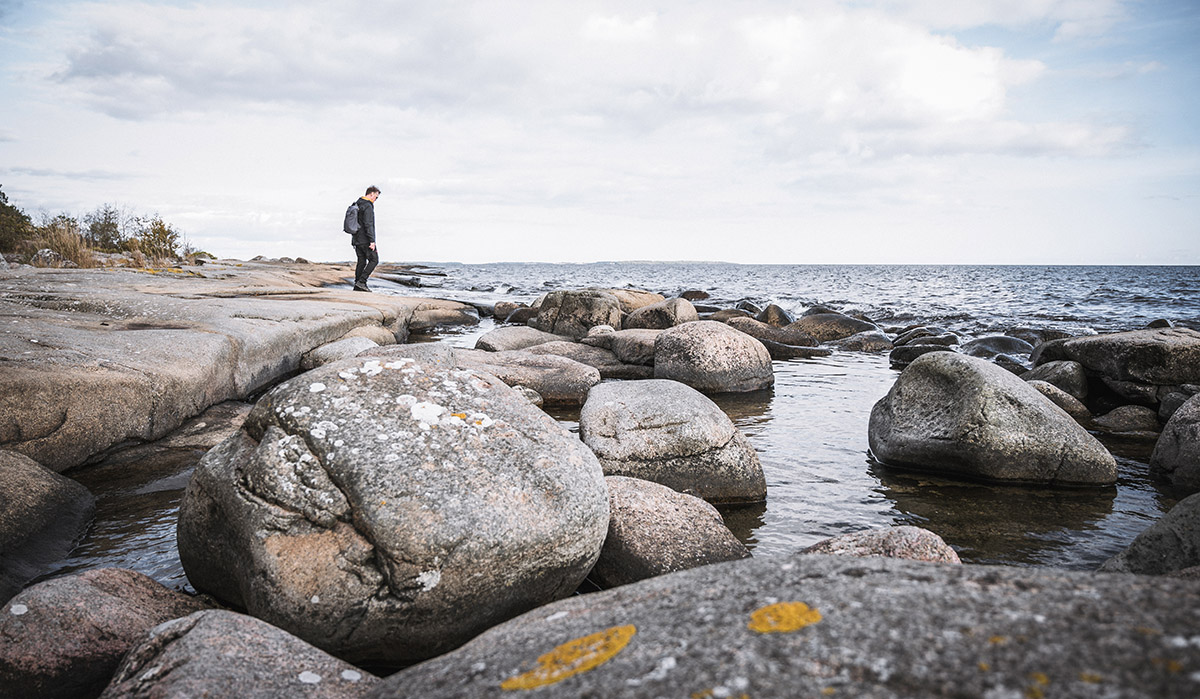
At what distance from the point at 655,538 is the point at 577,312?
1138 centimetres

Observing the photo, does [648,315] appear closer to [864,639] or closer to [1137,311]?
[864,639]

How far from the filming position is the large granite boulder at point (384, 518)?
3162 millimetres

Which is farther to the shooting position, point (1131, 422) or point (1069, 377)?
point (1069, 377)

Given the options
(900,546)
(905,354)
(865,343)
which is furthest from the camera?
(865,343)

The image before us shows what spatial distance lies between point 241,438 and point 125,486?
246 centimetres

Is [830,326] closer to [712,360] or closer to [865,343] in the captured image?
[865,343]

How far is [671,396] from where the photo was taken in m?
6.13

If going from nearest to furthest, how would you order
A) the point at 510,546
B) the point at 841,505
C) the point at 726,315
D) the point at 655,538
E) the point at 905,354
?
the point at 510,546, the point at 655,538, the point at 841,505, the point at 905,354, the point at 726,315

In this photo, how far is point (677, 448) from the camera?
5.75 meters

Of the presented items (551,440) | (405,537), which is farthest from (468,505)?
(551,440)

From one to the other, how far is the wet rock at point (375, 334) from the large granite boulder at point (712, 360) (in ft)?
16.8

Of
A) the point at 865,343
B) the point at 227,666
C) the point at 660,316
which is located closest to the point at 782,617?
the point at 227,666

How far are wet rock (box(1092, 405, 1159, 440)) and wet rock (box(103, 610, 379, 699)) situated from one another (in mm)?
9116

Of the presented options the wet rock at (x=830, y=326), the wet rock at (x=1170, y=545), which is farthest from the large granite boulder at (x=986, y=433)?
the wet rock at (x=830, y=326)
